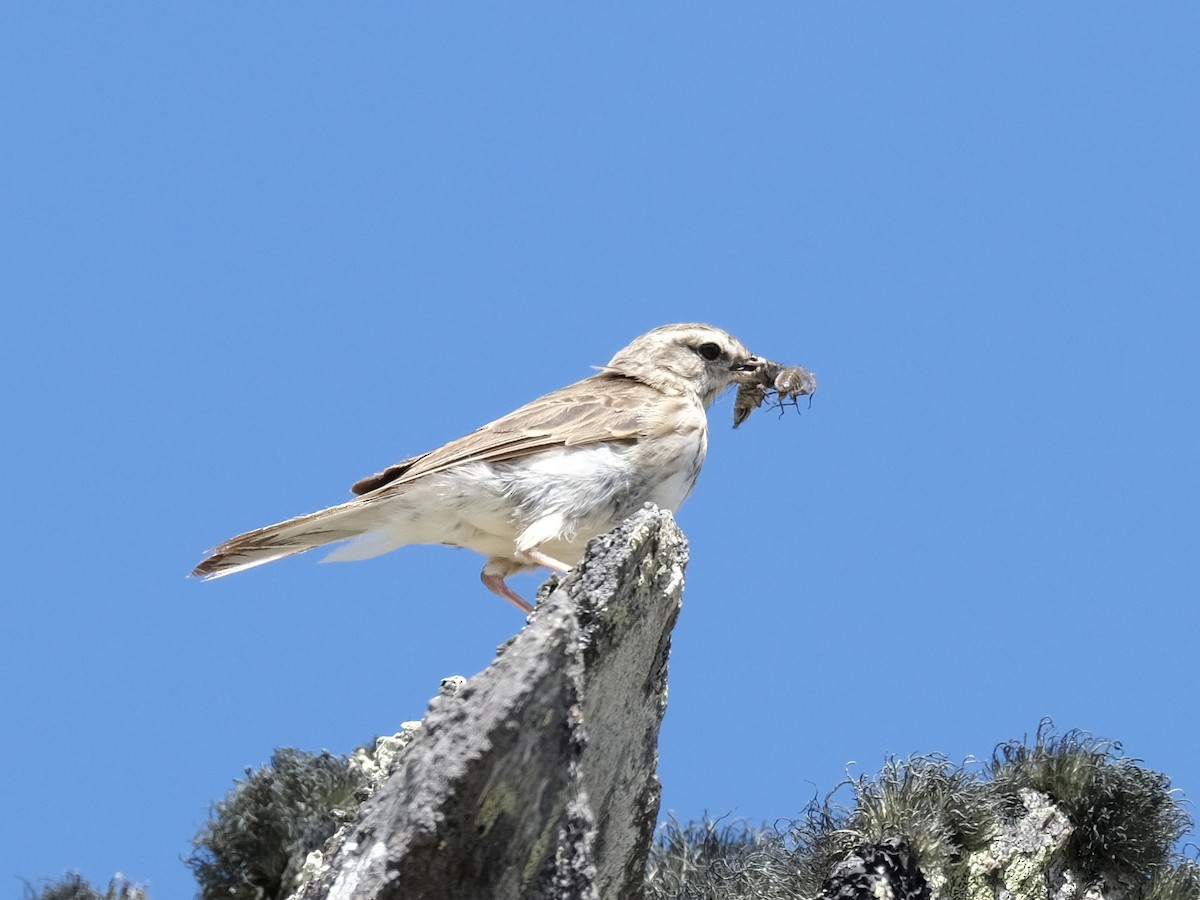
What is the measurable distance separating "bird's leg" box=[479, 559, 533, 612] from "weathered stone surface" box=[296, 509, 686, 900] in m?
3.26

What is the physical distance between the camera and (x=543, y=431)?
799 centimetres

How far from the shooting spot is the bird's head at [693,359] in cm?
912

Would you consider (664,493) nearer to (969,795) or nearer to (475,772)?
(969,795)

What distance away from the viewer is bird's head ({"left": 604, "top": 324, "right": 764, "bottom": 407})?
29.9 ft

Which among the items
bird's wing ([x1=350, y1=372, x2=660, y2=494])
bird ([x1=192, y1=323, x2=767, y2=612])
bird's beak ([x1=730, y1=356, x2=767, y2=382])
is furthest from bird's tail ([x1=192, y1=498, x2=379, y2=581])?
bird's beak ([x1=730, y1=356, x2=767, y2=382])

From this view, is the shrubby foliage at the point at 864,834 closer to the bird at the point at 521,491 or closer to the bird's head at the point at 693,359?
the bird at the point at 521,491

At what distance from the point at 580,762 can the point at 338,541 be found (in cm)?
368

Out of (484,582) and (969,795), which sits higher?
(484,582)

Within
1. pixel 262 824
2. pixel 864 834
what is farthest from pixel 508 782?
pixel 262 824

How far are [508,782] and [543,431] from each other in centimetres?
373

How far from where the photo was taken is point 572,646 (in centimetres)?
459

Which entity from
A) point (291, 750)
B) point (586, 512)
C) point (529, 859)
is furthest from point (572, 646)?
point (291, 750)

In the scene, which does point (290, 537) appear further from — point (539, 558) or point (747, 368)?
point (747, 368)

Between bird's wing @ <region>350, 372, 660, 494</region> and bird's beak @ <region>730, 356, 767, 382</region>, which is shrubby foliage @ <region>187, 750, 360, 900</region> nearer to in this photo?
bird's wing @ <region>350, 372, 660, 494</region>
